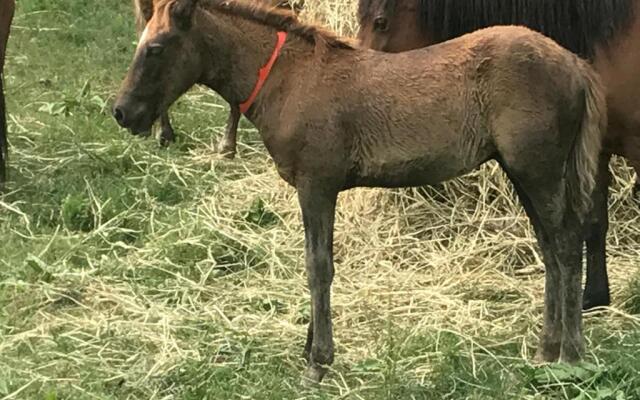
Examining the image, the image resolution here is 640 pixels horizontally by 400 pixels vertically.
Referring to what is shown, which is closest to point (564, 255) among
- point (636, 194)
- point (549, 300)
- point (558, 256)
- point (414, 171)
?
point (558, 256)

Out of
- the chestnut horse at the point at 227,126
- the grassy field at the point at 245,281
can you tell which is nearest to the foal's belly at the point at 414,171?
the grassy field at the point at 245,281

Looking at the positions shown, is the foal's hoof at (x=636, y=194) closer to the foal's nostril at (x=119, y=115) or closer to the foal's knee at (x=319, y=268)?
the foal's knee at (x=319, y=268)

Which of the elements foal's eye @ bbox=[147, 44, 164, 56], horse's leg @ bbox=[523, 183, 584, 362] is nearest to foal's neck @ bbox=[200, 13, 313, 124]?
foal's eye @ bbox=[147, 44, 164, 56]

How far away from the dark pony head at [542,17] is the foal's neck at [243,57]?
33.6 inches

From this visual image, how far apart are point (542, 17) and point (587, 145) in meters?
0.86

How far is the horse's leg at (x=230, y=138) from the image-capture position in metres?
6.87

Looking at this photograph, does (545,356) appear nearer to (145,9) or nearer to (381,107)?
(381,107)

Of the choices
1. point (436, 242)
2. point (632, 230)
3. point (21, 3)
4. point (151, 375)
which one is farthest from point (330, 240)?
point (21, 3)

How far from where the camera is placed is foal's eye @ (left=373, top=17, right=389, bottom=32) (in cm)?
463

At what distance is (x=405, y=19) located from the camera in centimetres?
468

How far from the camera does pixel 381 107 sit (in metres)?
3.85

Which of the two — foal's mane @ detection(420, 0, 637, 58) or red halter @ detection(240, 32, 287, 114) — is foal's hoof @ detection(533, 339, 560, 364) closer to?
foal's mane @ detection(420, 0, 637, 58)

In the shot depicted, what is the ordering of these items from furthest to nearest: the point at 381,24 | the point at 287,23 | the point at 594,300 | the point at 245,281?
1. the point at 245,281
2. the point at 594,300
3. the point at 381,24
4. the point at 287,23

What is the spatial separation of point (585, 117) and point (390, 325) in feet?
3.70
